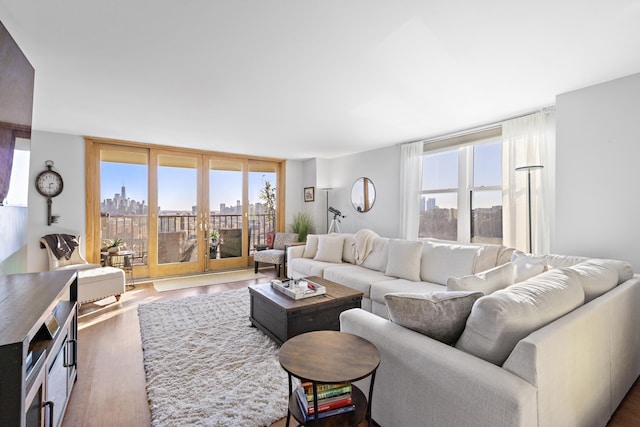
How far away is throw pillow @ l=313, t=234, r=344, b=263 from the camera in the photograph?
14.8ft

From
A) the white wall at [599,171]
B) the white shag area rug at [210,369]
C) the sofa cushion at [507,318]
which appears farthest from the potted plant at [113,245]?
the white wall at [599,171]

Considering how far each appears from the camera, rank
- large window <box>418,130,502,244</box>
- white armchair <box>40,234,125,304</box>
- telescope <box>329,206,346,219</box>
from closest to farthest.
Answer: white armchair <box>40,234,125,304</box> → large window <box>418,130,502,244</box> → telescope <box>329,206,346,219</box>

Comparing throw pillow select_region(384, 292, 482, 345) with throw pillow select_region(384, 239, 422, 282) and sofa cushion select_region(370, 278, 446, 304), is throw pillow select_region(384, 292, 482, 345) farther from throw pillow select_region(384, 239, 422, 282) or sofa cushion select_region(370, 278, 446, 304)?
throw pillow select_region(384, 239, 422, 282)

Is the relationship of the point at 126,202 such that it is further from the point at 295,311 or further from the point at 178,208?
the point at 295,311

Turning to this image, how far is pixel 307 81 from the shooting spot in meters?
2.59

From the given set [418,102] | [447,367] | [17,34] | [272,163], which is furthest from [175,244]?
[447,367]

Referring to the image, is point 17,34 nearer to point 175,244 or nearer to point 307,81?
point 307,81

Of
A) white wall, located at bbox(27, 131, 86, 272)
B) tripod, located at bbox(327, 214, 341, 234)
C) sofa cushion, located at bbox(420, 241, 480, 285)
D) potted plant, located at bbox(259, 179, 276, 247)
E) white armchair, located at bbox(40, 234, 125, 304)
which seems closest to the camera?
sofa cushion, located at bbox(420, 241, 480, 285)

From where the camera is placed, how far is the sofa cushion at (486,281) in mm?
1574

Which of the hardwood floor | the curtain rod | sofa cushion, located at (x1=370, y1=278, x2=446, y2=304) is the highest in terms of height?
the curtain rod

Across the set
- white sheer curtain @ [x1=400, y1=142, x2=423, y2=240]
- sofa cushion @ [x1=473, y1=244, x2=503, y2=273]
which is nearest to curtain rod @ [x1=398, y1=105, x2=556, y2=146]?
white sheer curtain @ [x1=400, y1=142, x2=423, y2=240]

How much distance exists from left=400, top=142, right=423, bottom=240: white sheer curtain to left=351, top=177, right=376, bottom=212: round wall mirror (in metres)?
0.73

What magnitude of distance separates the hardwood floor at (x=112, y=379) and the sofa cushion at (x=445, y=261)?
1.41 m

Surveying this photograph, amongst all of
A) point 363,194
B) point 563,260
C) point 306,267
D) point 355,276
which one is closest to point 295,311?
point 355,276
